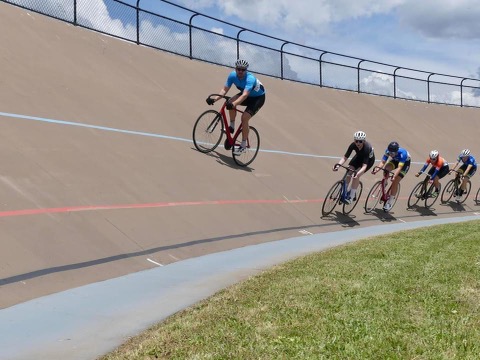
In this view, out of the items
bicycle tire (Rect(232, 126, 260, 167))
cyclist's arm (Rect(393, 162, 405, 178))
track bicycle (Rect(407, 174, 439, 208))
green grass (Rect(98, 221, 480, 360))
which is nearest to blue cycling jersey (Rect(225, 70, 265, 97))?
bicycle tire (Rect(232, 126, 260, 167))

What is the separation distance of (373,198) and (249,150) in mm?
3379

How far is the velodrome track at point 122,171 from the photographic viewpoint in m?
7.09

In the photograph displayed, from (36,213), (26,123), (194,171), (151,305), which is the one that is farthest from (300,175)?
(151,305)

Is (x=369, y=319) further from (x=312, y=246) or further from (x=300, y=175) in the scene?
(x=300, y=175)

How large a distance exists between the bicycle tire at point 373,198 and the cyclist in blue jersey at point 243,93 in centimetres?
358

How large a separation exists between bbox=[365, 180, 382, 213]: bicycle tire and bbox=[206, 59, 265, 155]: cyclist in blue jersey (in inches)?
141

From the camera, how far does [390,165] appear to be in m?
15.2

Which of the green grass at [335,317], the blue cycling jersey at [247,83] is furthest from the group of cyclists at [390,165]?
the green grass at [335,317]

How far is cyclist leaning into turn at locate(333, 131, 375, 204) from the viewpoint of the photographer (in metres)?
12.7

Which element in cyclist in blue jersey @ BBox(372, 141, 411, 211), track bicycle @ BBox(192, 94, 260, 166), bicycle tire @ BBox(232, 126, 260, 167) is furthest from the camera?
cyclist in blue jersey @ BBox(372, 141, 411, 211)

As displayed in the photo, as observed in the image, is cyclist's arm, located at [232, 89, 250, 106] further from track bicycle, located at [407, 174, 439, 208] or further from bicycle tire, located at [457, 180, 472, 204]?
bicycle tire, located at [457, 180, 472, 204]

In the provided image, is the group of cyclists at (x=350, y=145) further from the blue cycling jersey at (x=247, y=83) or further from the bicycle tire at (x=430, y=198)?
the bicycle tire at (x=430, y=198)

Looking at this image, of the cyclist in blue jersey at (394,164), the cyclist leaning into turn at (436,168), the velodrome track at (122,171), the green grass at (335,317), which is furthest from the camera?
the cyclist leaning into turn at (436,168)

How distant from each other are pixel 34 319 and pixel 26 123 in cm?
490
